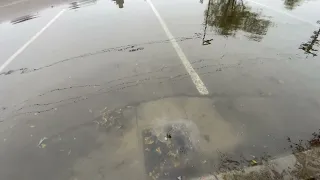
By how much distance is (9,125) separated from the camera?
3.96 metres

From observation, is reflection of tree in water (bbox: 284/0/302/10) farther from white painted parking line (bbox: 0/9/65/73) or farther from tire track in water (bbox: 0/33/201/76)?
white painted parking line (bbox: 0/9/65/73)

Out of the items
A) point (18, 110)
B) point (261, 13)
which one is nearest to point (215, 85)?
point (18, 110)

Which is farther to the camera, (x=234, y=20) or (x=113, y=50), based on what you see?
(x=234, y=20)

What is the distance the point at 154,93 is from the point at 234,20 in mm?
4903

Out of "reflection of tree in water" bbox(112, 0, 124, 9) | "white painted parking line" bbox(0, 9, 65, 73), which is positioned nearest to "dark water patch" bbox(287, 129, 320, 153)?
"white painted parking line" bbox(0, 9, 65, 73)

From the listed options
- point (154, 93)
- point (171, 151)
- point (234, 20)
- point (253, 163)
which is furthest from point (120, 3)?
point (253, 163)

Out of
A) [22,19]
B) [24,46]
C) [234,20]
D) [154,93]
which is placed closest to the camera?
[154,93]

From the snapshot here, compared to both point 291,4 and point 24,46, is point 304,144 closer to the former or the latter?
point 24,46

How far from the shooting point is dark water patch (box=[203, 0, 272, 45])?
6875 mm

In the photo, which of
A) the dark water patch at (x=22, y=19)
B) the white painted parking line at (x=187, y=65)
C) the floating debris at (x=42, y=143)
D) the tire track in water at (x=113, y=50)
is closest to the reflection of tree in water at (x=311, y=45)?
the tire track in water at (x=113, y=50)

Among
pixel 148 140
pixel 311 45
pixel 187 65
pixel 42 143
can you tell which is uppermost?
pixel 311 45

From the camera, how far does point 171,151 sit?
132 inches

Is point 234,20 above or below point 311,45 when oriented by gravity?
above

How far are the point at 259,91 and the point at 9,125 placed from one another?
202 inches
